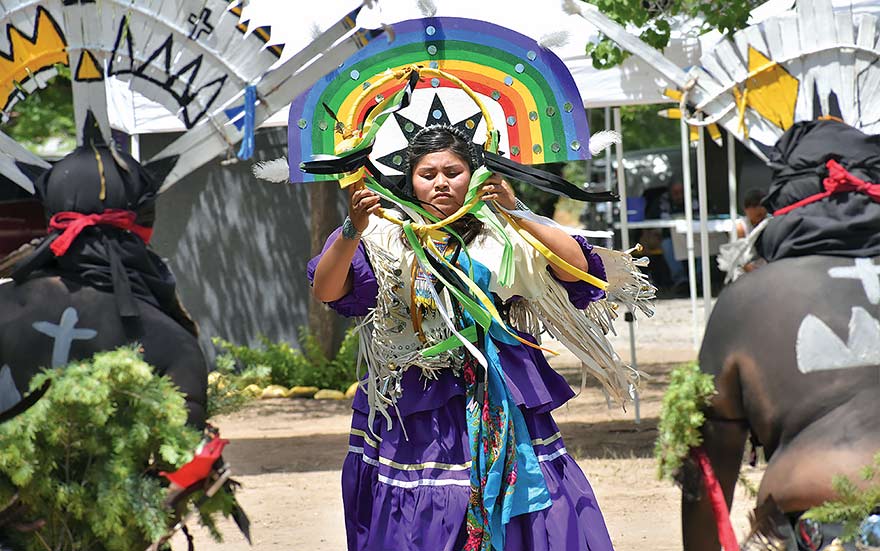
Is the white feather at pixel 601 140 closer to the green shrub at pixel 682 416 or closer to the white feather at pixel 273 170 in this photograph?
the green shrub at pixel 682 416

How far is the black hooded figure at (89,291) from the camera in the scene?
11.0 feet

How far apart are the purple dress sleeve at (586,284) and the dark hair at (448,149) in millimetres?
271

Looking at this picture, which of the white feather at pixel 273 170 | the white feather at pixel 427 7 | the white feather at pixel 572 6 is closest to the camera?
the white feather at pixel 273 170

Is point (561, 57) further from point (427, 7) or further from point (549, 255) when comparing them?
point (549, 255)

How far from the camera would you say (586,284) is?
3.68 metres

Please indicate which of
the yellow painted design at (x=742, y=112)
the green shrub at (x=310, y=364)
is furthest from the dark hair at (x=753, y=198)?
the yellow painted design at (x=742, y=112)

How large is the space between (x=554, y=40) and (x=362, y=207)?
0.93 metres

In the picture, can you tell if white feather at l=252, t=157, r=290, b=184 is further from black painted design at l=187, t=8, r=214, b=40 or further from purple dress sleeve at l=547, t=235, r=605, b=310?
purple dress sleeve at l=547, t=235, r=605, b=310

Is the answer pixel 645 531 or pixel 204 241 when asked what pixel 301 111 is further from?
pixel 204 241

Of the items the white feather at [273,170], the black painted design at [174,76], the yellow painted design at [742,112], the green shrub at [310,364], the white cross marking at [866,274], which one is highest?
the black painted design at [174,76]

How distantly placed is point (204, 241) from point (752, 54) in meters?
8.15

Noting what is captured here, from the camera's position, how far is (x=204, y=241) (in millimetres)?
11562

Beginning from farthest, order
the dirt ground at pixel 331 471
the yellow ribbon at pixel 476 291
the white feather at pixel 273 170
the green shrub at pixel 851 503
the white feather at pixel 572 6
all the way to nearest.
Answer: the dirt ground at pixel 331 471 → the white feather at pixel 572 6 → the white feather at pixel 273 170 → the yellow ribbon at pixel 476 291 → the green shrub at pixel 851 503

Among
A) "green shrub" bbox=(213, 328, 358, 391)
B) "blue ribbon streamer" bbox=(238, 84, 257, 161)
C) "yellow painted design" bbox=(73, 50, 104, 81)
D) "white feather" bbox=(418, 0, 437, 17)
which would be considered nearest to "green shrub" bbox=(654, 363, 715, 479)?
"white feather" bbox=(418, 0, 437, 17)
